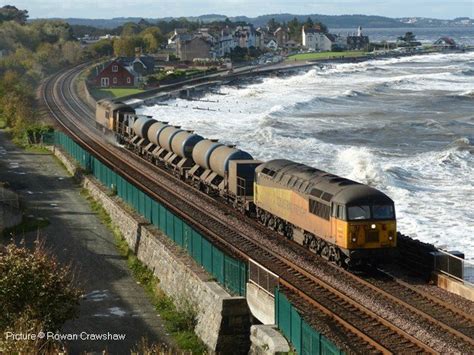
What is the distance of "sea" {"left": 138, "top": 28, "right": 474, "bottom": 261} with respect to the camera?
44.6 meters

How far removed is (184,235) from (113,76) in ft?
332

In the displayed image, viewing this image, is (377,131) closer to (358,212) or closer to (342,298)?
(358,212)

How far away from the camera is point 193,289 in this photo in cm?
2567

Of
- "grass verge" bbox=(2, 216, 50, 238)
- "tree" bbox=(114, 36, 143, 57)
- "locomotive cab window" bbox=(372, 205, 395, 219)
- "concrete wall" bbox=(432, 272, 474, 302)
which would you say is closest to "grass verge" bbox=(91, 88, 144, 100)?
"tree" bbox=(114, 36, 143, 57)

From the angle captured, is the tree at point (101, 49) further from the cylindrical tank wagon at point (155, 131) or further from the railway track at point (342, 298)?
the railway track at point (342, 298)

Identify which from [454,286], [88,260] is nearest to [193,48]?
[88,260]

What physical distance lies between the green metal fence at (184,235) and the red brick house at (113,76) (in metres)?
81.4

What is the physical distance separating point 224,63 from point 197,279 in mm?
161843

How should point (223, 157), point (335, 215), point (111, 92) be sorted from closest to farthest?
1. point (335, 215)
2. point (223, 157)
3. point (111, 92)

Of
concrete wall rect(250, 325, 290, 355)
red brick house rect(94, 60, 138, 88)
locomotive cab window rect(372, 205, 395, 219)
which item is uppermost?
locomotive cab window rect(372, 205, 395, 219)

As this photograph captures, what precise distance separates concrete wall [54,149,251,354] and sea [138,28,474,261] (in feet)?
41.1

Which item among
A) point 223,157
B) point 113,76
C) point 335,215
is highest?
point 335,215

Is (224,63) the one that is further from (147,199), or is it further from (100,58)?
(147,199)

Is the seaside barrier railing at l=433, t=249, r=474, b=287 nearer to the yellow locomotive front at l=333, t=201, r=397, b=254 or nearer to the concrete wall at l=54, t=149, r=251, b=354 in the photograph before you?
the yellow locomotive front at l=333, t=201, r=397, b=254
